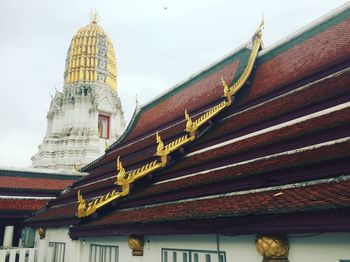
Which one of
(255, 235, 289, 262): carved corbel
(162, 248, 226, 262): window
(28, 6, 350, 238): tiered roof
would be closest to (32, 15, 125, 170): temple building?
(28, 6, 350, 238): tiered roof

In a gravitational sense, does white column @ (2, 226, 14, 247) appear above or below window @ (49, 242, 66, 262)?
above

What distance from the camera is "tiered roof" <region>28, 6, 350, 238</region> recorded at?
245 inches

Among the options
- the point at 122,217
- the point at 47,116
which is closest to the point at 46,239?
the point at 122,217

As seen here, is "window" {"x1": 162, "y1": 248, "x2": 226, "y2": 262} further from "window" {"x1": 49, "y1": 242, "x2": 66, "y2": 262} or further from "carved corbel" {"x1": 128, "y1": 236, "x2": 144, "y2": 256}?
"window" {"x1": 49, "y1": 242, "x2": 66, "y2": 262}

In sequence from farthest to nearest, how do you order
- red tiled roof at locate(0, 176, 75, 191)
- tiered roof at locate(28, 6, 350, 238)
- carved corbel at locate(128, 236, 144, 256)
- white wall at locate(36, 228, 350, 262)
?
1. red tiled roof at locate(0, 176, 75, 191)
2. carved corbel at locate(128, 236, 144, 256)
3. tiered roof at locate(28, 6, 350, 238)
4. white wall at locate(36, 228, 350, 262)

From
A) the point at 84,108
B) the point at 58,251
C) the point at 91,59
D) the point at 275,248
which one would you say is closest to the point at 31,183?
the point at 58,251

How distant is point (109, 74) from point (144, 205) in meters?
39.4

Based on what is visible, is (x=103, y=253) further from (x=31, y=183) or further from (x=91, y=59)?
(x=91, y=59)

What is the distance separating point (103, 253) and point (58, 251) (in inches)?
163

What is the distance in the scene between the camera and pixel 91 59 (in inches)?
1823

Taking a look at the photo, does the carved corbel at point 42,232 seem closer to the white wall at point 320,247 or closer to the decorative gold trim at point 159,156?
the decorative gold trim at point 159,156

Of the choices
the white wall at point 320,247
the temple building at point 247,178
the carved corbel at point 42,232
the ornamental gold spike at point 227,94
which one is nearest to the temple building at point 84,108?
the carved corbel at point 42,232

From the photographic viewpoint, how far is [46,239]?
597 inches

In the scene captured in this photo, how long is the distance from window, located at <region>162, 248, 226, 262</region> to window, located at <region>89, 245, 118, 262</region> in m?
2.45
